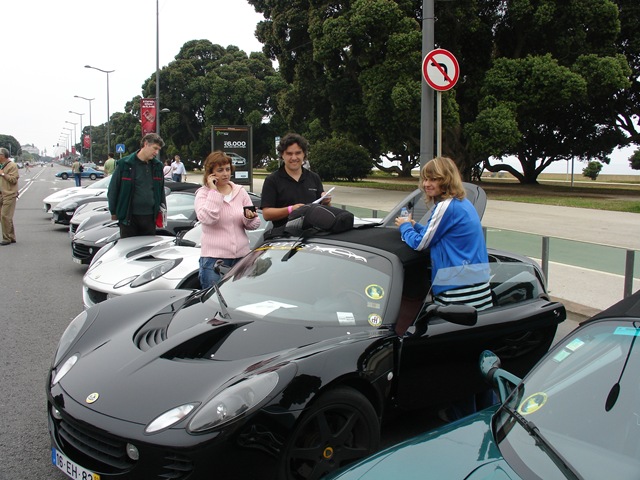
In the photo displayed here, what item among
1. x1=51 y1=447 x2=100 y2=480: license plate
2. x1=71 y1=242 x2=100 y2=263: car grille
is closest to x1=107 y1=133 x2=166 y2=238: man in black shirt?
x1=71 y1=242 x2=100 y2=263: car grille

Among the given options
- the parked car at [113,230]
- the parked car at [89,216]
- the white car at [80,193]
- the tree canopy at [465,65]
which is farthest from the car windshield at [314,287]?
the tree canopy at [465,65]

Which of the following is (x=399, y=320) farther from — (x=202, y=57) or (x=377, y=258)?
(x=202, y=57)

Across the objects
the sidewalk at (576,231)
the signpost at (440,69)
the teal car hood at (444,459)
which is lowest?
the sidewalk at (576,231)

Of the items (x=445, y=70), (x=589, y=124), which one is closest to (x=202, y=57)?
(x=589, y=124)

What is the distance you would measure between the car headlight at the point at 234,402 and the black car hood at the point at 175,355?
56 mm

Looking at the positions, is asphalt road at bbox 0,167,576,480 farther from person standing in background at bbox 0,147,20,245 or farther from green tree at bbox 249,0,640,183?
green tree at bbox 249,0,640,183

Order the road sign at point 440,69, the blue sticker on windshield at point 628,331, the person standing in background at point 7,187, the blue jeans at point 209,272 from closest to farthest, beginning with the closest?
the blue sticker on windshield at point 628,331 → the blue jeans at point 209,272 → the road sign at point 440,69 → the person standing in background at point 7,187

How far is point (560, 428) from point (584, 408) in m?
0.11

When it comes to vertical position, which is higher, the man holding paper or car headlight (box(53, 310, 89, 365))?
the man holding paper

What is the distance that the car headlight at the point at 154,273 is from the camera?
5863 millimetres

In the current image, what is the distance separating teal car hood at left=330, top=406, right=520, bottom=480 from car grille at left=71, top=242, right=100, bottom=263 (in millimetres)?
7337

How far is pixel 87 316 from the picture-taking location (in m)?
3.92

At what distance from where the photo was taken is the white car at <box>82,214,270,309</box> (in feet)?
19.1

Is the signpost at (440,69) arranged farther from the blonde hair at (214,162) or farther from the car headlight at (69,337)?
the car headlight at (69,337)
